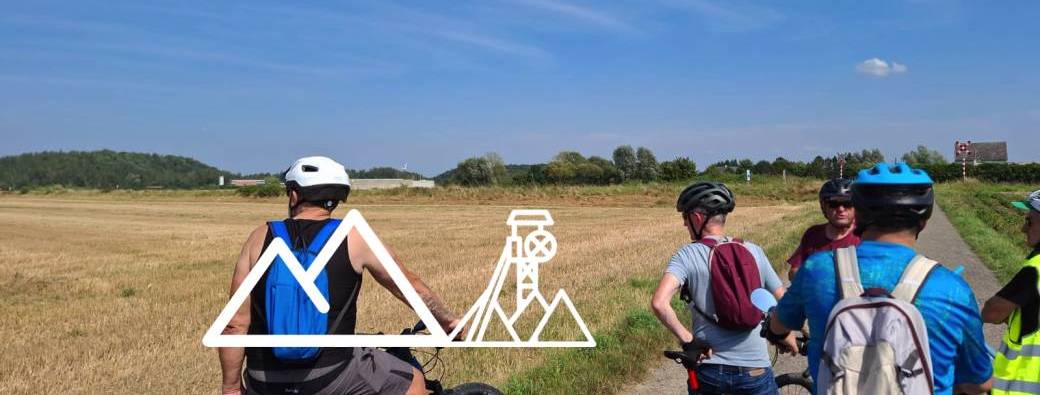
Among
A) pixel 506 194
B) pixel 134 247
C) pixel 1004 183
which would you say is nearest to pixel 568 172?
pixel 506 194

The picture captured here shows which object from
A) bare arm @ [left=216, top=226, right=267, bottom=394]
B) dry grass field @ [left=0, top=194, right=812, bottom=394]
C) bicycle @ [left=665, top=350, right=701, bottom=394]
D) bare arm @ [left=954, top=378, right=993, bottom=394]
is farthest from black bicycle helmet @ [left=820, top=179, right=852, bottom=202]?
bare arm @ [left=216, top=226, right=267, bottom=394]

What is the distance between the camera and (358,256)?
11.4ft

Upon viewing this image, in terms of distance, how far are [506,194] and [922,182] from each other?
62.4 m

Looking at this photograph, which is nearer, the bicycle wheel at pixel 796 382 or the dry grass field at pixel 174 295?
the bicycle wheel at pixel 796 382

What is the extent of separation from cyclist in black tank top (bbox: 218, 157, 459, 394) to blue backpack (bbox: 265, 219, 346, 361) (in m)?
0.03

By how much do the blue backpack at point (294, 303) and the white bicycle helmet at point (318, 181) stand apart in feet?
0.69

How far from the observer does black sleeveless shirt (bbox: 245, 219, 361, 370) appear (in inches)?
134

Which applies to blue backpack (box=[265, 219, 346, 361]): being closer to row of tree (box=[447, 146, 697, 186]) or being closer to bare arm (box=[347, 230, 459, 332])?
bare arm (box=[347, 230, 459, 332])

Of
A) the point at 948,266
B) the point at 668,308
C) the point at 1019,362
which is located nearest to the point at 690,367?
the point at 668,308

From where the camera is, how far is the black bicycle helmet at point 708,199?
3951mm

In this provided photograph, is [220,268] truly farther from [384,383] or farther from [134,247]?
[384,383]

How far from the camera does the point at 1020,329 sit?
372cm

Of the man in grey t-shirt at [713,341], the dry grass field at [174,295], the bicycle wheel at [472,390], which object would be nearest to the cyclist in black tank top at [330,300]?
the bicycle wheel at [472,390]

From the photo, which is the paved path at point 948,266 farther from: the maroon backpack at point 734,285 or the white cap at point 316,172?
the white cap at point 316,172
